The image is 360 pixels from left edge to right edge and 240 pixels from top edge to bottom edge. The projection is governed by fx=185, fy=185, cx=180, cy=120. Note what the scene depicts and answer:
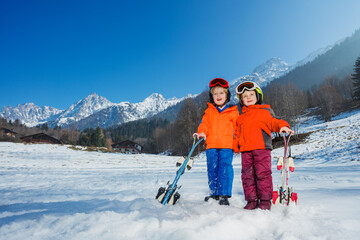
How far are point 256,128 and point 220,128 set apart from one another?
57 centimetres

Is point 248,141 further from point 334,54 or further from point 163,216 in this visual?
point 334,54

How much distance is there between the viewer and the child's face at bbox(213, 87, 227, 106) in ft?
10.9

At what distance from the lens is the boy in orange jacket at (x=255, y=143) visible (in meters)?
2.54

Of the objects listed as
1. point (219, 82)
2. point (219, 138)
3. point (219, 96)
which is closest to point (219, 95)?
point (219, 96)

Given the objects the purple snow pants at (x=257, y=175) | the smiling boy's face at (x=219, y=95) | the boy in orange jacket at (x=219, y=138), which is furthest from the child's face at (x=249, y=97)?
the purple snow pants at (x=257, y=175)

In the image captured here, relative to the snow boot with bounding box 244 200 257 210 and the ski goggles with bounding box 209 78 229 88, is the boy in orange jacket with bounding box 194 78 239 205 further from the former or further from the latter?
the snow boot with bounding box 244 200 257 210

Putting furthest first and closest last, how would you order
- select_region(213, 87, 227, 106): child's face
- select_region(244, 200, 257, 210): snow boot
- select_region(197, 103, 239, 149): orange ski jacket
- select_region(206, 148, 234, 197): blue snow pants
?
1. select_region(213, 87, 227, 106): child's face
2. select_region(197, 103, 239, 149): orange ski jacket
3. select_region(206, 148, 234, 197): blue snow pants
4. select_region(244, 200, 257, 210): snow boot

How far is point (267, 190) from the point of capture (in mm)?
2471

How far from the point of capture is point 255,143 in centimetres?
274

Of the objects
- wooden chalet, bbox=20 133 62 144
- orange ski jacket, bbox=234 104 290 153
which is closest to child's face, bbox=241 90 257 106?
orange ski jacket, bbox=234 104 290 153

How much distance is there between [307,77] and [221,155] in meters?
169

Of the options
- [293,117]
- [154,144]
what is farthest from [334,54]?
[293,117]

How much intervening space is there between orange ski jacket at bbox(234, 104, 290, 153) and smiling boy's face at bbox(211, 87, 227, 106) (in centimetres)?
46

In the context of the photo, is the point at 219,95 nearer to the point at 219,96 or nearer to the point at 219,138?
the point at 219,96
